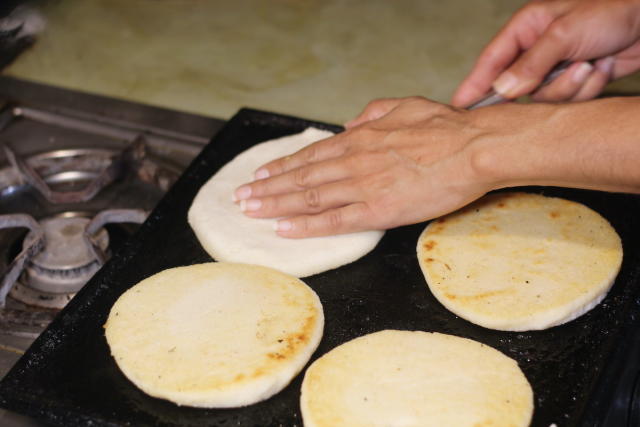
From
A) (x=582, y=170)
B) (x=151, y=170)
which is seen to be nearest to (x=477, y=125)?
(x=582, y=170)

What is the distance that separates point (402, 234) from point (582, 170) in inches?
19.5

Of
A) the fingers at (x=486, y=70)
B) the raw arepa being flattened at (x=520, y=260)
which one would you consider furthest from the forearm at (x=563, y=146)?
the fingers at (x=486, y=70)

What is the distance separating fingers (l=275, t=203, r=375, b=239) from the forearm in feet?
0.92

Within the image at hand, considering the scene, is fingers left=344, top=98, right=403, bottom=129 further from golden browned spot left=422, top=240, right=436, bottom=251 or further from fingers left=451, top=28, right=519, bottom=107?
golden browned spot left=422, top=240, right=436, bottom=251

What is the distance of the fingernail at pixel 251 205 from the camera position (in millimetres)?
1666

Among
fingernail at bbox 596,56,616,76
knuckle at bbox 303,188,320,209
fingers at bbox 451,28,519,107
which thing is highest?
fingernail at bbox 596,56,616,76

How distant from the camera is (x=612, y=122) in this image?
1252 millimetres

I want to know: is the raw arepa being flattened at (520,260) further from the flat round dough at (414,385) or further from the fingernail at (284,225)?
the fingernail at (284,225)

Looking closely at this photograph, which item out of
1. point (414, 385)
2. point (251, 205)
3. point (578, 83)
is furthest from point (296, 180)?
point (578, 83)

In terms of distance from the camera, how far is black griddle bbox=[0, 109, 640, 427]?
1272 millimetres

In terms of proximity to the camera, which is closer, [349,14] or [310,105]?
[310,105]

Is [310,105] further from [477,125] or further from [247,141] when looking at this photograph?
[477,125]

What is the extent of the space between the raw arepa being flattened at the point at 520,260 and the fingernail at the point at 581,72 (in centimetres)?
38

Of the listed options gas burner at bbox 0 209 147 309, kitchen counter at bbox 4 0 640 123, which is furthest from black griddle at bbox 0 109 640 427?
kitchen counter at bbox 4 0 640 123
